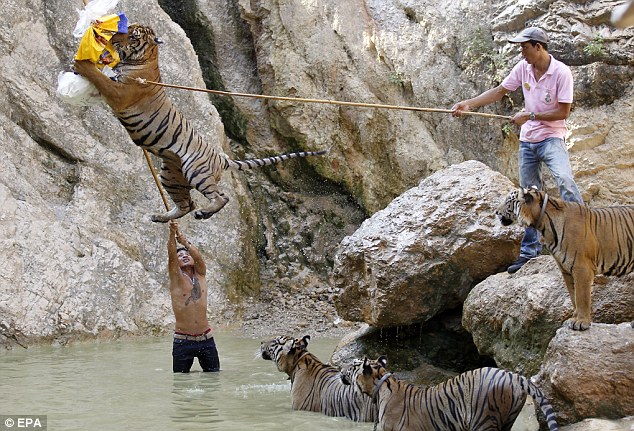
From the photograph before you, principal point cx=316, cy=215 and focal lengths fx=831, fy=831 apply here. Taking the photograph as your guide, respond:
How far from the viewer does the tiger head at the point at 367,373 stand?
5.75 m

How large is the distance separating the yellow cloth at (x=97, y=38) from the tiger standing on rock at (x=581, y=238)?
2.89 metres

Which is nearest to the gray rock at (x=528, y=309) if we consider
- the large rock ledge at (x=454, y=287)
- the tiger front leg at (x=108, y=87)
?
the large rock ledge at (x=454, y=287)

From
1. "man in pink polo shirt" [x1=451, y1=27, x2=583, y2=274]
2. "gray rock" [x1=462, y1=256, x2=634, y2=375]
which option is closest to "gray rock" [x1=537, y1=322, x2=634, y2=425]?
"gray rock" [x1=462, y1=256, x2=634, y2=375]

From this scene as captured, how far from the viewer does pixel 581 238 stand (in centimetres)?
527

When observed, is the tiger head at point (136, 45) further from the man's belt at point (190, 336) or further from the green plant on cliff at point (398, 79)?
the green plant on cliff at point (398, 79)

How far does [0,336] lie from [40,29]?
4636 mm

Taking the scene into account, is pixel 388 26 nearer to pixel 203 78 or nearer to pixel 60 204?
pixel 203 78

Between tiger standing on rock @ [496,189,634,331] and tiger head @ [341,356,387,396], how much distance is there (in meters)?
1.34

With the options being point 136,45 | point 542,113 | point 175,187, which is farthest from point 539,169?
point 136,45

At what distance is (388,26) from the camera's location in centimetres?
1344

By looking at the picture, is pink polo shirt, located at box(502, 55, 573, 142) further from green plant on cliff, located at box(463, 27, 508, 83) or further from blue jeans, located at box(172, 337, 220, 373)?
green plant on cliff, located at box(463, 27, 508, 83)

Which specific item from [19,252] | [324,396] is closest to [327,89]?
[19,252]

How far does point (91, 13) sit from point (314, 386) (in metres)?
3.23

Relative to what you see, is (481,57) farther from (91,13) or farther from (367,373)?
(91,13)
